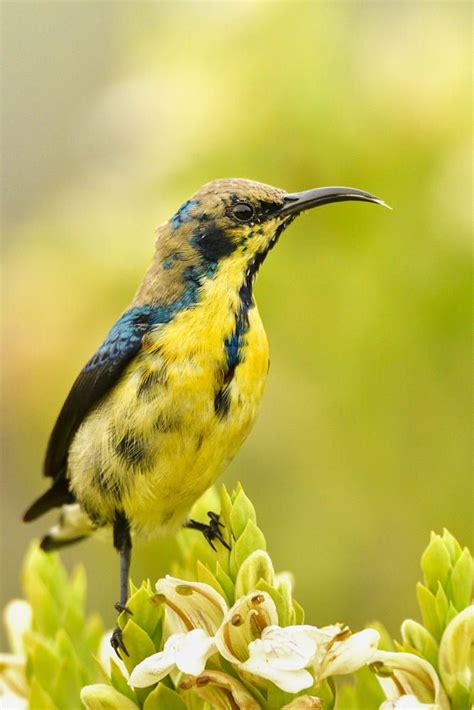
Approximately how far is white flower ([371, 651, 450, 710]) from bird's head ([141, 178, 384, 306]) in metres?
1.10

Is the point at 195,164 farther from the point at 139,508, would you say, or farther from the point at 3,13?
the point at 3,13

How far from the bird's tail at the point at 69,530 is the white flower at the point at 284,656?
1414 millimetres

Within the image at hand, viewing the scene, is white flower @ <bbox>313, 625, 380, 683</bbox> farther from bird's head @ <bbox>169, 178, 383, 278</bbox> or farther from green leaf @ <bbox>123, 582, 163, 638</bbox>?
bird's head @ <bbox>169, 178, 383, 278</bbox>

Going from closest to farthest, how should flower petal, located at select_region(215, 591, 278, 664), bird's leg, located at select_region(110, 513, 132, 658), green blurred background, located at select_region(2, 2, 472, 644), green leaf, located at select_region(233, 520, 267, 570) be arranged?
1. flower petal, located at select_region(215, 591, 278, 664)
2. green leaf, located at select_region(233, 520, 267, 570)
3. bird's leg, located at select_region(110, 513, 132, 658)
4. green blurred background, located at select_region(2, 2, 472, 644)

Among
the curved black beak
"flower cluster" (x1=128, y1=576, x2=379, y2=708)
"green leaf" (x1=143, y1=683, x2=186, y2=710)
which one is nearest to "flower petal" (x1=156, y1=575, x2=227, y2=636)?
"flower cluster" (x1=128, y1=576, x2=379, y2=708)

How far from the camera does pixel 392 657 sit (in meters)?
1.71

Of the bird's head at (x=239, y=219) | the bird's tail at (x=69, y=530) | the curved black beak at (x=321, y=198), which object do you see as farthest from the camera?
the bird's tail at (x=69, y=530)

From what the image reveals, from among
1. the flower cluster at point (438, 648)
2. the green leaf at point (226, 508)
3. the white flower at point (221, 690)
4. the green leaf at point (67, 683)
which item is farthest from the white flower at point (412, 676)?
the green leaf at point (67, 683)

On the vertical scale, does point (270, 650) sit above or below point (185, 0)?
below

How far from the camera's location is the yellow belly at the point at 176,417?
241cm

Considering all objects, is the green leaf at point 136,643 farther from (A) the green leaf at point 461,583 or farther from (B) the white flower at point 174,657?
(A) the green leaf at point 461,583

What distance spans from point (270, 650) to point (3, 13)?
6.28 meters

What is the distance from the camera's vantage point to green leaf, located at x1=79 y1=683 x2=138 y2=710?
5.62 feet

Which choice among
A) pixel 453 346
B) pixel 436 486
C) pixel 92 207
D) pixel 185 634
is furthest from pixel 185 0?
pixel 185 634
